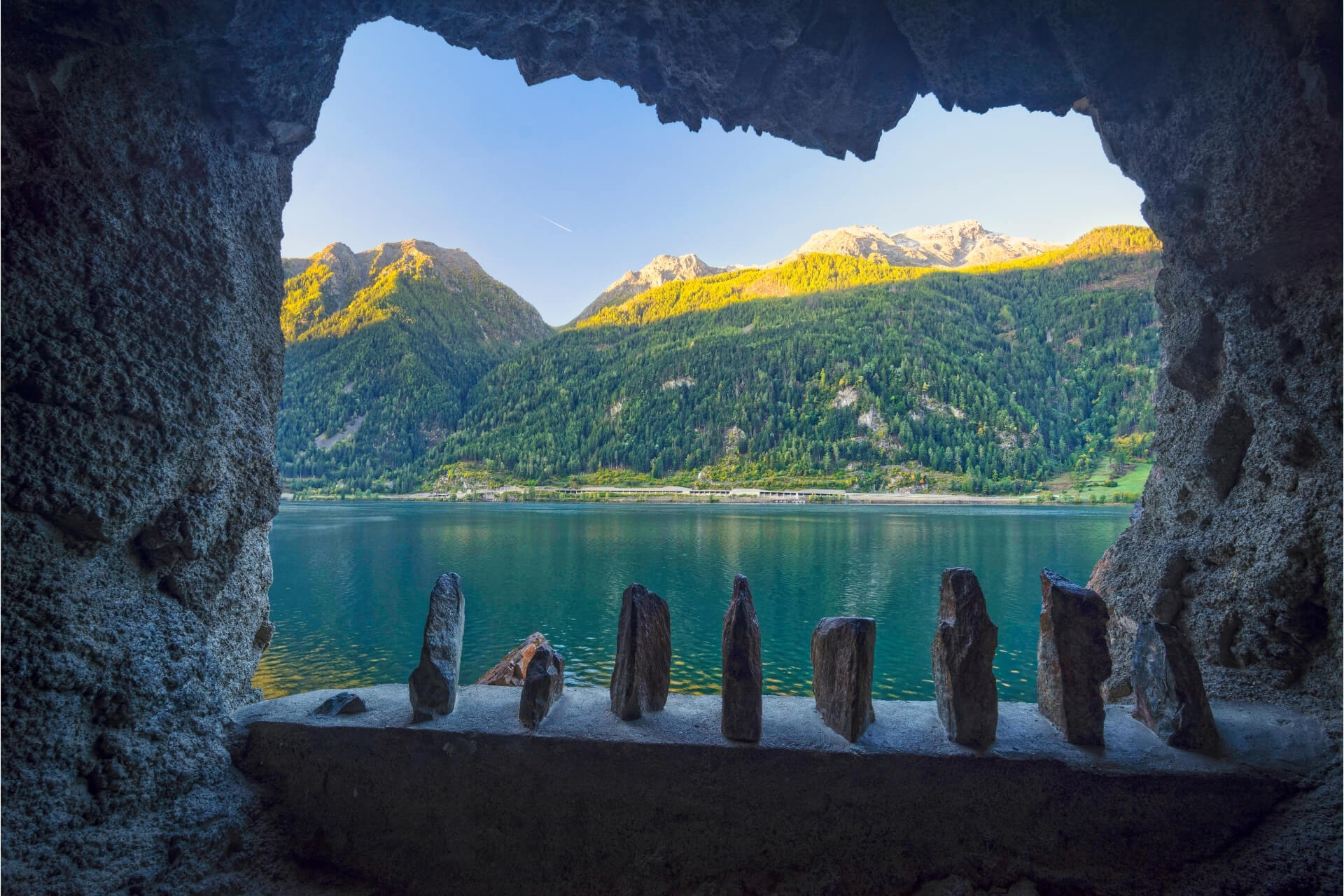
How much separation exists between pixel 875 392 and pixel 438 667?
6311 inches

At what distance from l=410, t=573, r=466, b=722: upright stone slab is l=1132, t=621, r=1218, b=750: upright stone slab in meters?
4.11

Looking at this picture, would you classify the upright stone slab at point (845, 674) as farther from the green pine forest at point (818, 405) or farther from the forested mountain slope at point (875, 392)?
the forested mountain slope at point (875, 392)

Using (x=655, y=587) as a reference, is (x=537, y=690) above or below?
above

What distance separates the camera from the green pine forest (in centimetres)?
13850

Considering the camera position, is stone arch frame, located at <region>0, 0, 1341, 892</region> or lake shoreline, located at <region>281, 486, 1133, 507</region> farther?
lake shoreline, located at <region>281, 486, 1133, 507</region>

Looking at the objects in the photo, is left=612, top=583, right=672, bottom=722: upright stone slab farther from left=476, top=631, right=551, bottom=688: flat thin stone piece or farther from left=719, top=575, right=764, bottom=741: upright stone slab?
left=476, top=631, right=551, bottom=688: flat thin stone piece

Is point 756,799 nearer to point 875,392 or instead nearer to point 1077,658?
point 1077,658

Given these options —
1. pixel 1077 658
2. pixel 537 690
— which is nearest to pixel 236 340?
pixel 537 690

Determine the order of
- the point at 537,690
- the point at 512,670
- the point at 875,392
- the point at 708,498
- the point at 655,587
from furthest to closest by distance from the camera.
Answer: the point at 875,392
the point at 708,498
the point at 655,587
the point at 512,670
the point at 537,690

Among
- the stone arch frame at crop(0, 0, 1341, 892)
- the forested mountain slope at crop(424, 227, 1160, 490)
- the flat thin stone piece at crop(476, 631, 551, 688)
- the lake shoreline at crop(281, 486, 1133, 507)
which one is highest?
the forested mountain slope at crop(424, 227, 1160, 490)

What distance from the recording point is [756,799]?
10.7ft

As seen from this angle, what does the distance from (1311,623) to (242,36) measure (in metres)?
7.47

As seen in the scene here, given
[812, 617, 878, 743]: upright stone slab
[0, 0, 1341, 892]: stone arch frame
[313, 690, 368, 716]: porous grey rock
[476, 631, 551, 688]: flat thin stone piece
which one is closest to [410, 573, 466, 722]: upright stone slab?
[313, 690, 368, 716]: porous grey rock

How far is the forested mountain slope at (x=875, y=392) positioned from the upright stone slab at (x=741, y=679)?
12821 cm
